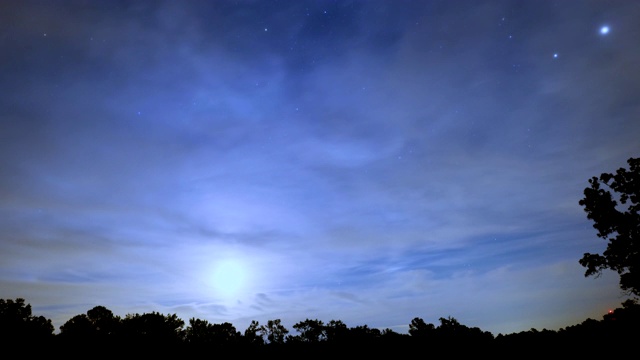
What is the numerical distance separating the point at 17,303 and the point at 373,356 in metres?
72.6

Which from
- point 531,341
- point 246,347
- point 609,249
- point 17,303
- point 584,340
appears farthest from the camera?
point 17,303

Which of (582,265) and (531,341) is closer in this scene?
(531,341)

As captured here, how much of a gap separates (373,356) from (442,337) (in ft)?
11.2

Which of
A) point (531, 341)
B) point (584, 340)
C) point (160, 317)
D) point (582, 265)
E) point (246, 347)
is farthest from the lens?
point (160, 317)

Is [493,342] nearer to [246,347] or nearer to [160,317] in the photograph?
[246,347]

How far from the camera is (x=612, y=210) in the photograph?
29.0 m

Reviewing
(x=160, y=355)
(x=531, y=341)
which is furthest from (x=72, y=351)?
(x=531, y=341)

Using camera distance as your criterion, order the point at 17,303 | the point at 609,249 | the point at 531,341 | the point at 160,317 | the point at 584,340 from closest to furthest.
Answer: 1. the point at 584,340
2. the point at 531,341
3. the point at 609,249
4. the point at 17,303
5. the point at 160,317

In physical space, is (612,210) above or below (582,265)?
above

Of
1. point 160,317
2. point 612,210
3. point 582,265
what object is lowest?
point 160,317

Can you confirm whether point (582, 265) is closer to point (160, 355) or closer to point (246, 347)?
point (246, 347)

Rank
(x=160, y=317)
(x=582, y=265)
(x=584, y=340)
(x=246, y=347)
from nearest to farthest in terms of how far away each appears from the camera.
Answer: (x=584, y=340), (x=246, y=347), (x=582, y=265), (x=160, y=317)

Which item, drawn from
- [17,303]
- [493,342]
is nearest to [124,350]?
[493,342]

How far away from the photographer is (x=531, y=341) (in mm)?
13453
